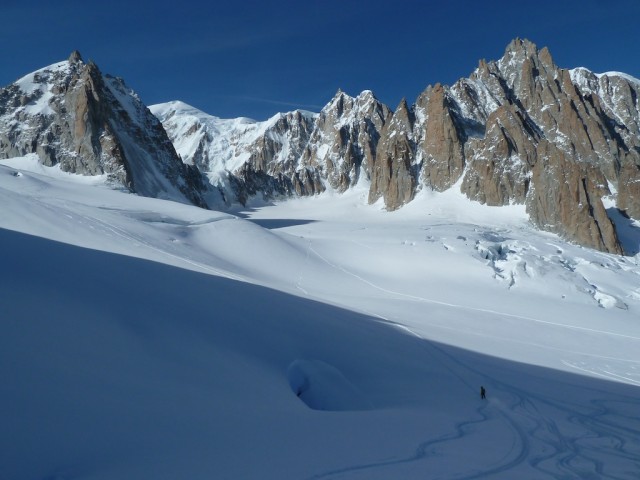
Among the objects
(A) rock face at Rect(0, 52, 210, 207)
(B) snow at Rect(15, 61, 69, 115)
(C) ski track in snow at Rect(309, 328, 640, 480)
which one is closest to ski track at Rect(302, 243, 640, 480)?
(C) ski track in snow at Rect(309, 328, 640, 480)

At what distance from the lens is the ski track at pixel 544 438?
805 centimetres

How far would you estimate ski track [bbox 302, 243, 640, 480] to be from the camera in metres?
8.05

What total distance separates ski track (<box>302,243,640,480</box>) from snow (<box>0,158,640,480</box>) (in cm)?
6

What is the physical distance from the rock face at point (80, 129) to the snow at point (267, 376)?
60.0 metres

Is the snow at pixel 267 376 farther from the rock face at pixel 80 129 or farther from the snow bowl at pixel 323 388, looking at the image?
the rock face at pixel 80 129

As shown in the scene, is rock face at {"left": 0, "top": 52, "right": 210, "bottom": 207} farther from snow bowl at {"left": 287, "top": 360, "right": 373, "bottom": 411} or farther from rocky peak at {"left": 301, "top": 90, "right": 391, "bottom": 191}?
snow bowl at {"left": 287, "top": 360, "right": 373, "bottom": 411}

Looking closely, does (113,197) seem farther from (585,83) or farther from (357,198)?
(585,83)

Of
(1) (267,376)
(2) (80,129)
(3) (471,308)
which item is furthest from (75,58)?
(1) (267,376)

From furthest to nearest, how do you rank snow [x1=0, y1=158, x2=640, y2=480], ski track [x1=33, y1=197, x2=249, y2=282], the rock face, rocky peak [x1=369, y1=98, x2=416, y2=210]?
rocky peak [x1=369, y1=98, x2=416, y2=210], the rock face, ski track [x1=33, y1=197, x2=249, y2=282], snow [x1=0, y1=158, x2=640, y2=480]

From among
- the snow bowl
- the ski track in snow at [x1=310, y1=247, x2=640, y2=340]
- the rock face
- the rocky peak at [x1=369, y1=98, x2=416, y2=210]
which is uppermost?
the rocky peak at [x1=369, y1=98, x2=416, y2=210]

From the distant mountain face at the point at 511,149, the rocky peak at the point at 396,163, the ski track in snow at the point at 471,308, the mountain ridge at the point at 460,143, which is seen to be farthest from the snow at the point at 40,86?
the ski track in snow at the point at 471,308

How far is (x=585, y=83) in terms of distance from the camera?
13212 centimetres

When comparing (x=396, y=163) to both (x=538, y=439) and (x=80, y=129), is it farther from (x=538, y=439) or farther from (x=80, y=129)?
(x=538, y=439)

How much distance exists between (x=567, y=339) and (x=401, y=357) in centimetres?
1296
